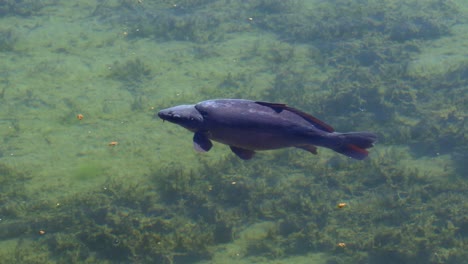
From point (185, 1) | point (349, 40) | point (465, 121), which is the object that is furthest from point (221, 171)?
point (185, 1)

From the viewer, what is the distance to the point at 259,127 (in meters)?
4.77

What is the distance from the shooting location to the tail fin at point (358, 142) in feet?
15.8

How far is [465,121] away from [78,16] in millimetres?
7323

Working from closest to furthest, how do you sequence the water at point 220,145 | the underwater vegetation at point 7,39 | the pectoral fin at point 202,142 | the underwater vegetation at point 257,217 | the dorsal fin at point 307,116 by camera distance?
1. the dorsal fin at point 307,116
2. the pectoral fin at point 202,142
3. the underwater vegetation at point 257,217
4. the water at point 220,145
5. the underwater vegetation at point 7,39

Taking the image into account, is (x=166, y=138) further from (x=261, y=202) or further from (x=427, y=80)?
(x=427, y=80)

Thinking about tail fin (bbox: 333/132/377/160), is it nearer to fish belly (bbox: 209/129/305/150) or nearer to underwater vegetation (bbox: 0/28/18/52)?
fish belly (bbox: 209/129/305/150)

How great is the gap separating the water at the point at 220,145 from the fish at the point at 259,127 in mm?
1519

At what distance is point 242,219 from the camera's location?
6336 mm

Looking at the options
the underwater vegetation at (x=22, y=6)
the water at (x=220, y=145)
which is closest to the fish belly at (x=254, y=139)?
the water at (x=220, y=145)

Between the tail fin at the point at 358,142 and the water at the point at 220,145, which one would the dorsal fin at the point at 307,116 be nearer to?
the tail fin at the point at 358,142

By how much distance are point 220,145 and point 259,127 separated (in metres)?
2.84

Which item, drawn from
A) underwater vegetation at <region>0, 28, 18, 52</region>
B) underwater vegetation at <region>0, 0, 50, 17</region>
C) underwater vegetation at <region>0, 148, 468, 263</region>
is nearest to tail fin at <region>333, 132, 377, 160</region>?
underwater vegetation at <region>0, 148, 468, 263</region>

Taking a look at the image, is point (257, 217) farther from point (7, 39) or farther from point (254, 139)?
point (7, 39)

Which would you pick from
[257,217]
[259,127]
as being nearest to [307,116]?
[259,127]
